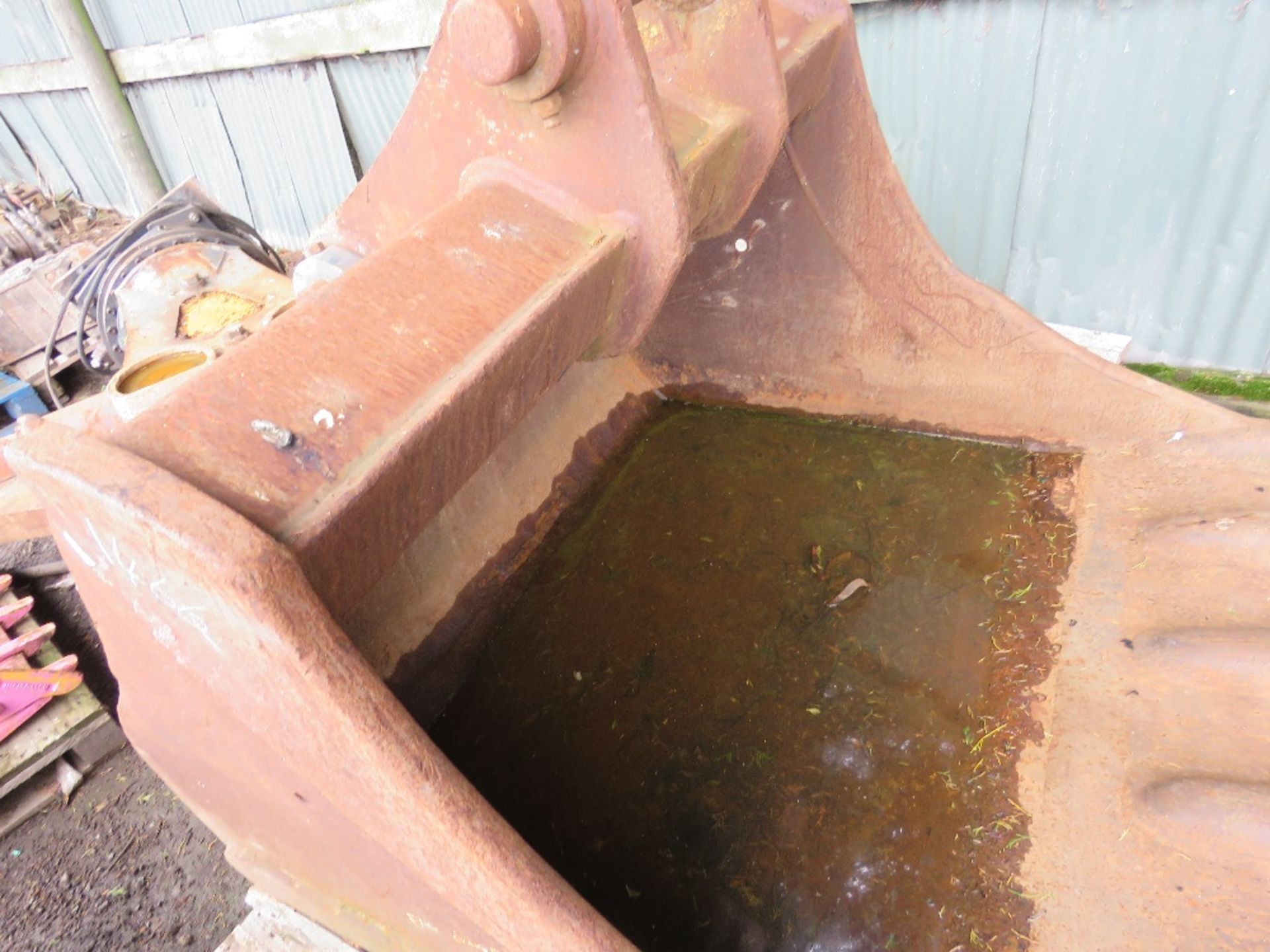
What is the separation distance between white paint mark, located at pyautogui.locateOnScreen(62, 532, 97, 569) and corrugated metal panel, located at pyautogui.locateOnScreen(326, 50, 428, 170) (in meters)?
4.27

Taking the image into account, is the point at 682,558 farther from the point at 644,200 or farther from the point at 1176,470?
the point at 1176,470

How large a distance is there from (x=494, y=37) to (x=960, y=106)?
2.80 metres

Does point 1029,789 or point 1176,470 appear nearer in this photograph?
point 1029,789

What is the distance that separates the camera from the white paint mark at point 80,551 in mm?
1011

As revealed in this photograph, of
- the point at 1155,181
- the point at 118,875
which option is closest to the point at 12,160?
the point at 118,875

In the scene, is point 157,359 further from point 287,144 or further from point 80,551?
point 287,144

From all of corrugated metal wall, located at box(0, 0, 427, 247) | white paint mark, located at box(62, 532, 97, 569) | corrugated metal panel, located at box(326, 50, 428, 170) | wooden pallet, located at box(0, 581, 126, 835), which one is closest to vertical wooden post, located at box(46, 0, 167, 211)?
corrugated metal wall, located at box(0, 0, 427, 247)

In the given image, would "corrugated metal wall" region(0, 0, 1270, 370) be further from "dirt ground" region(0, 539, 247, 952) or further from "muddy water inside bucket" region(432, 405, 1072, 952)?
"dirt ground" region(0, 539, 247, 952)

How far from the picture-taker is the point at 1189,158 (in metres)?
3.05

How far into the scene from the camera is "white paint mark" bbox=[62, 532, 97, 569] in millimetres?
1011

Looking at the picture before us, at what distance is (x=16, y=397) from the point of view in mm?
4418

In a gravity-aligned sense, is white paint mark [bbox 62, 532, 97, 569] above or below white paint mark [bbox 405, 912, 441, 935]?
above

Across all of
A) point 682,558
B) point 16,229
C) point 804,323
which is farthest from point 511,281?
point 16,229

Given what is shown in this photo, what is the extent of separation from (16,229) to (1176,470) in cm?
787
